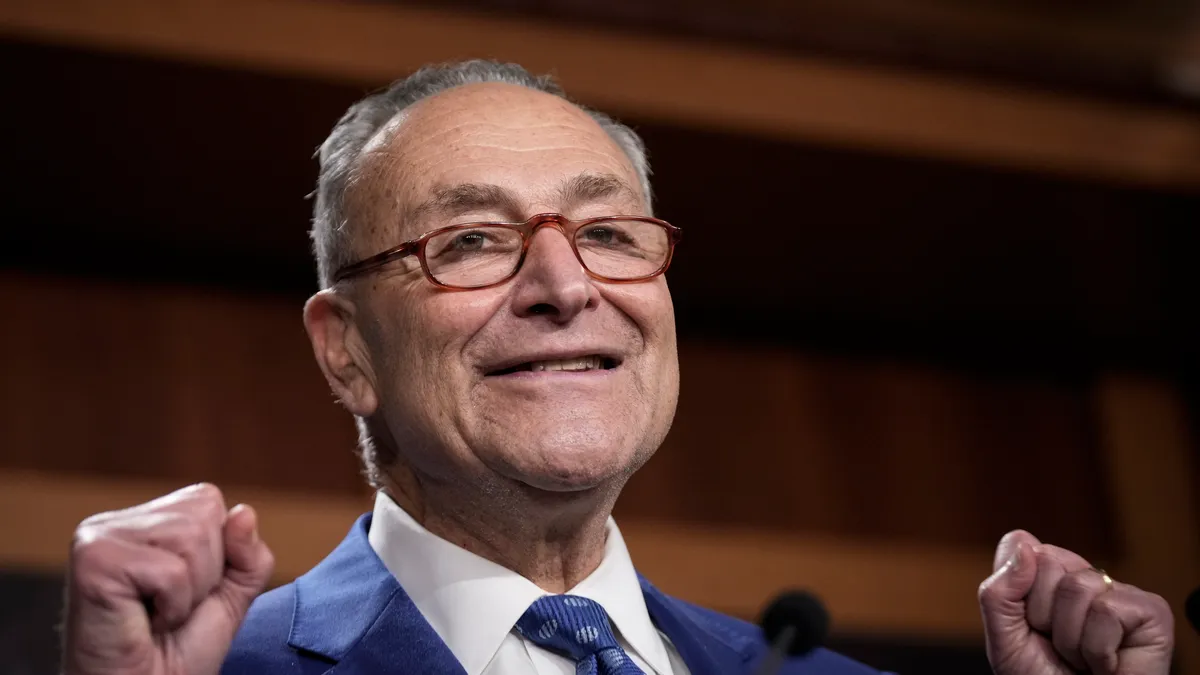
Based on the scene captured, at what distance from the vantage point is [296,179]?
124 inches

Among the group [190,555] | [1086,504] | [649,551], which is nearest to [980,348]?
[1086,504]

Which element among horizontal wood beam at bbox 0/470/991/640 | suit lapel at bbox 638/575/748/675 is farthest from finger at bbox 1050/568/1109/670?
horizontal wood beam at bbox 0/470/991/640

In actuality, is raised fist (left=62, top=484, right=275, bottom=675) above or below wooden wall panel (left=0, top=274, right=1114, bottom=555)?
below

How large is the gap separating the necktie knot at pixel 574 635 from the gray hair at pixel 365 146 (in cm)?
32

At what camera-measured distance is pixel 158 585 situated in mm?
1242

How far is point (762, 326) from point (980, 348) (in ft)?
2.20

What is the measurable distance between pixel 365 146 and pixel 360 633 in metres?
0.65

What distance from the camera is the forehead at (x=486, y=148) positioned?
174 centimetres

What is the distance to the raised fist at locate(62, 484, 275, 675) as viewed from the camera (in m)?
1.24

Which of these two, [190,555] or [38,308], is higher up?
[38,308]

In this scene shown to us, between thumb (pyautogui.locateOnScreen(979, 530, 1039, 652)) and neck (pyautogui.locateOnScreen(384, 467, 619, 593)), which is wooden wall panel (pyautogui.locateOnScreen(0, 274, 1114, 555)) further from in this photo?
thumb (pyautogui.locateOnScreen(979, 530, 1039, 652))

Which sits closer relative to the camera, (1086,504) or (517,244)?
(517,244)

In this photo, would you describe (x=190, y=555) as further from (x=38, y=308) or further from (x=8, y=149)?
(x=38, y=308)

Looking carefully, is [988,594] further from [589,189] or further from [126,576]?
[126,576]
